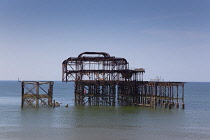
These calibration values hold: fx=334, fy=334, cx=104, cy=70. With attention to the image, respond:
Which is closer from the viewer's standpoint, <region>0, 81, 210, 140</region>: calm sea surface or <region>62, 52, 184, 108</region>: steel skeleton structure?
<region>0, 81, 210, 140</region>: calm sea surface

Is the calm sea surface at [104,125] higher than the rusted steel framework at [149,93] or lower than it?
lower

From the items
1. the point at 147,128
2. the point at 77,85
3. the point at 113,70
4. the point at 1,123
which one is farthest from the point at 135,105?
the point at 1,123

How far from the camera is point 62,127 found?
1729 inches

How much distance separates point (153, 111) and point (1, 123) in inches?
1059

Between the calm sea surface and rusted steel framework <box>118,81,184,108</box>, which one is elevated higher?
rusted steel framework <box>118,81,184,108</box>

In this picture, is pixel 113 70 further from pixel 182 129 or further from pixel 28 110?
pixel 182 129

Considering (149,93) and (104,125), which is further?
(149,93)

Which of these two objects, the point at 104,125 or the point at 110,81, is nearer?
the point at 104,125

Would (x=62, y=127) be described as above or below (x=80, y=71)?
below

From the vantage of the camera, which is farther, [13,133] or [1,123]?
[1,123]

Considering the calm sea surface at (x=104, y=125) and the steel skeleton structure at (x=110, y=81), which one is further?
the steel skeleton structure at (x=110, y=81)

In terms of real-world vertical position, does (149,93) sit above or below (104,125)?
above

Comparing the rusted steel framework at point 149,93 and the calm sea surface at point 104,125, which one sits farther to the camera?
the rusted steel framework at point 149,93

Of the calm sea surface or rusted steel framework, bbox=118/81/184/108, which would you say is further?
rusted steel framework, bbox=118/81/184/108
